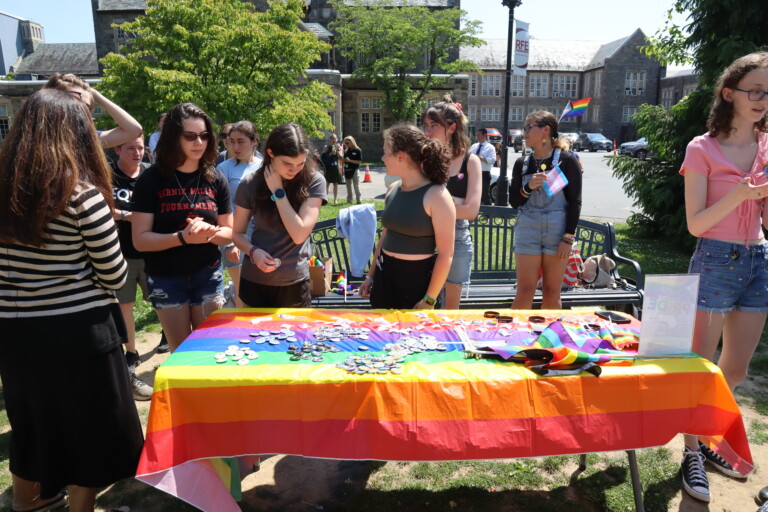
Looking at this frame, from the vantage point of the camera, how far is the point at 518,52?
495 inches

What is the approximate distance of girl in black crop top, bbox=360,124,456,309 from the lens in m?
3.03

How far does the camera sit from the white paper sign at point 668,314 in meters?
2.31

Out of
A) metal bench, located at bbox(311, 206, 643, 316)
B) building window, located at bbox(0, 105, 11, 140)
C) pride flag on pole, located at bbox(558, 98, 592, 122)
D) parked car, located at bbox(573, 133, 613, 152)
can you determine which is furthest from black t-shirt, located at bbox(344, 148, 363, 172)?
parked car, located at bbox(573, 133, 613, 152)

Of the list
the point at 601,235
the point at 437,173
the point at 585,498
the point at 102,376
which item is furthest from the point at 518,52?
the point at 102,376

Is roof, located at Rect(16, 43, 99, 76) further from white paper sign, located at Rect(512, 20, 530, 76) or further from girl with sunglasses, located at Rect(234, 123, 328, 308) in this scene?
girl with sunglasses, located at Rect(234, 123, 328, 308)

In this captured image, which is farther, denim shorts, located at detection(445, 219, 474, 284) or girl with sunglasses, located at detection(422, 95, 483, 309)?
denim shorts, located at detection(445, 219, 474, 284)

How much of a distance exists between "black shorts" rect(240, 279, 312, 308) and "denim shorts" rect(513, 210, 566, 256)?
1.85 m

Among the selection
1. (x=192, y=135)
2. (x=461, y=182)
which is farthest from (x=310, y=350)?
(x=461, y=182)

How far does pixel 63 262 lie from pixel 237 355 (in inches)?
31.6

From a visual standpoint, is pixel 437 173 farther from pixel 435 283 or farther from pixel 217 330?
pixel 217 330

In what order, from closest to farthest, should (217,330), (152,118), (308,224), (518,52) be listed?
(217,330) → (308,224) → (518,52) → (152,118)

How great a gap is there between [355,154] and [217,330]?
11991mm

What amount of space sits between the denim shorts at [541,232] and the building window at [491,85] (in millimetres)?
58598

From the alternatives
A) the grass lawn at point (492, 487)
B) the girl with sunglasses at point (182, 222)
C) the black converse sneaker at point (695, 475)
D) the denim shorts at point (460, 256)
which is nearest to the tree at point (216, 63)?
the denim shorts at point (460, 256)
